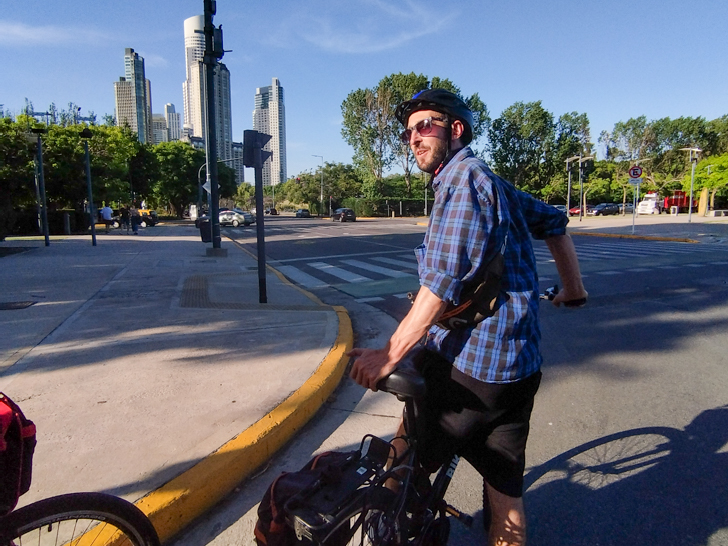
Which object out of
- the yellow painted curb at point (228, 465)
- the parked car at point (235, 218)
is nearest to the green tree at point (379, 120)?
the parked car at point (235, 218)

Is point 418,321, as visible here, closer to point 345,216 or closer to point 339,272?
point 339,272

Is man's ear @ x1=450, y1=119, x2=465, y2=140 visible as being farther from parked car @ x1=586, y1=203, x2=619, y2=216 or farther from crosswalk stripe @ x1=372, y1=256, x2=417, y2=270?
parked car @ x1=586, y1=203, x2=619, y2=216

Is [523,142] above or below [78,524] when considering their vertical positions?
above

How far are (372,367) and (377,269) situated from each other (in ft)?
33.3

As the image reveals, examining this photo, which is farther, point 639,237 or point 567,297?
point 639,237

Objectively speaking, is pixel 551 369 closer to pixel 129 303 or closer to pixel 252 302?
pixel 252 302

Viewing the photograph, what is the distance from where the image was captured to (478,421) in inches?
65.3

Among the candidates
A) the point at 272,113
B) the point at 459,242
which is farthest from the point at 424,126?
Answer: the point at 272,113

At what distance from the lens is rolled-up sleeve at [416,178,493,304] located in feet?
4.74

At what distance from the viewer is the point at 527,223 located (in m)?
1.83

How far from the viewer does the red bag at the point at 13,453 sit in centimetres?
137

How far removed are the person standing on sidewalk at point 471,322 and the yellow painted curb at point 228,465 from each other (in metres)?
1.27

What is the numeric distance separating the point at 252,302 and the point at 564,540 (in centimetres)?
566

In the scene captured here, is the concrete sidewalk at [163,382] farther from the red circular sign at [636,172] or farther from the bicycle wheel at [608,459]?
the red circular sign at [636,172]
